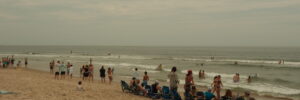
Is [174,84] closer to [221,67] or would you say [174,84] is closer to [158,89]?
[158,89]

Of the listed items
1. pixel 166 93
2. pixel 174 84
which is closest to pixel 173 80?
pixel 174 84

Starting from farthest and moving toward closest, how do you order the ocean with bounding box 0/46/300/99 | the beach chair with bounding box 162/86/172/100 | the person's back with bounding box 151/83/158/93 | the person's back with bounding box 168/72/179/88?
the ocean with bounding box 0/46/300/99 → the person's back with bounding box 151/83/158/93 → the beach chair with bounding box 162/86/172/100 → the person's back with bounding box 168/72/179/88

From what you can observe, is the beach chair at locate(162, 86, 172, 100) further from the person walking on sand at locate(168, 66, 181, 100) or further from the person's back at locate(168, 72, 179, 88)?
the person's back at locate(168, 72, 179, 88)

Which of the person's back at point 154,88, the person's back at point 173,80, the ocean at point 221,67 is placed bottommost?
the ocean at point 221,67

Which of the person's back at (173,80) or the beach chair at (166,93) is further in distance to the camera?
the beach chair at (166,93)

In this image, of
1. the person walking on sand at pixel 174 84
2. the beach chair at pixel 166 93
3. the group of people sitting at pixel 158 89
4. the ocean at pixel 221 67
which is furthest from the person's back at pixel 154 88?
the ocean at pixel 221 67

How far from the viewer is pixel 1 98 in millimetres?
9875

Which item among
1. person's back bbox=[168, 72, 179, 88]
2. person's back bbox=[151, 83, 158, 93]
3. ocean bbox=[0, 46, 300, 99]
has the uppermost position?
person's back bbox=[168, 72, 179, 88]

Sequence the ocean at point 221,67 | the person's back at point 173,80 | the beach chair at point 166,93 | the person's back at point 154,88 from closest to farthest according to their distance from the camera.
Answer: the person's back at point 173,80 < the beach chair at point 166,93 < the person's back at point 154,88 < the ocean at point 221,67

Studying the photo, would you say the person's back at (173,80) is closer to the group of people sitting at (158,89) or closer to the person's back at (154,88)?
the group of people sitting at (158,89)

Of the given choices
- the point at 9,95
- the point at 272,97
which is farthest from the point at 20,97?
the point at 272,97

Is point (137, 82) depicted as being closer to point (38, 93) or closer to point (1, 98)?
point (38, 93)

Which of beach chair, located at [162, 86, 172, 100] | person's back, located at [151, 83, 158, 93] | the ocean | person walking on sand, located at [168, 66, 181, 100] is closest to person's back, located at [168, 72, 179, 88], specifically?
person walking on sand, located at [168, 66, 181, 100]

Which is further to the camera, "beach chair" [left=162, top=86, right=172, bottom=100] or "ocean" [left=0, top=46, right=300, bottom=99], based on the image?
"ocean" [left=0, top=46, right=300, bottom=99]
